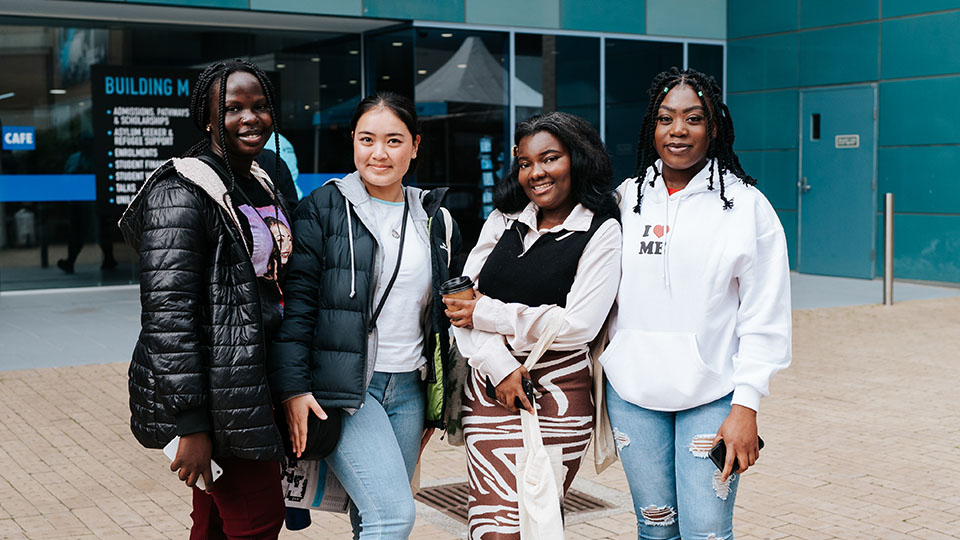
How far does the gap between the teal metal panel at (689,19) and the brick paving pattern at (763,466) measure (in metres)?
8.18

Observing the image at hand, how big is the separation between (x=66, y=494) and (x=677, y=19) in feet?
42.7

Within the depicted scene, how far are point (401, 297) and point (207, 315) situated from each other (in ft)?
2.10

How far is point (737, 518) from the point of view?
198 inches

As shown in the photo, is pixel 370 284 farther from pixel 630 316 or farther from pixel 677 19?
pixel 677 19

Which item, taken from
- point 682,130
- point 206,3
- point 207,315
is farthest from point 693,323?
point 206,3

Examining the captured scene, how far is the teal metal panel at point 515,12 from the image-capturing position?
1448 centimetres

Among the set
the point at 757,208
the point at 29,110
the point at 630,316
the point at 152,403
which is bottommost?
the point at 152,403

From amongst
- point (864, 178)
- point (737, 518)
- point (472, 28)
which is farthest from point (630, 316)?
point (864, 178)

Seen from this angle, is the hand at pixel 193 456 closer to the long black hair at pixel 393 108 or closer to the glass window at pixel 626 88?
the long black hair at pixel 393 108

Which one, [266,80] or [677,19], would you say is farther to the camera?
[677,19]

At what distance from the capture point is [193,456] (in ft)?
9.39

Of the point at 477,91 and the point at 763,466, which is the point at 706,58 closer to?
the point at 477,91

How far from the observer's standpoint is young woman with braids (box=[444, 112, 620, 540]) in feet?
10.6

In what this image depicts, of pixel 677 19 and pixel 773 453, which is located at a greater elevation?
pixel 677 19
